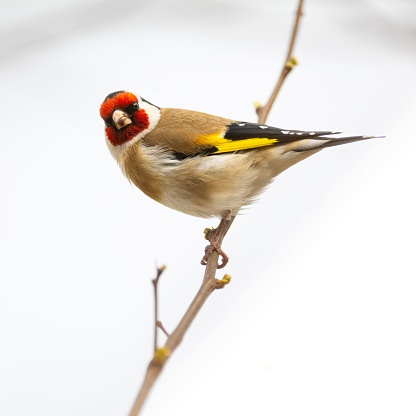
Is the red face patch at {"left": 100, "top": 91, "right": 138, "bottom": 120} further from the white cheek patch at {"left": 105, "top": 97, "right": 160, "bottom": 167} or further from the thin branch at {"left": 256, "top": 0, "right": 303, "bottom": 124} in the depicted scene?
the thin branch at {"left": 256, "top": 0, "right": 303, "bottom": 124}

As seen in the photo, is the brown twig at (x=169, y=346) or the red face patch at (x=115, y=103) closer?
the brown twig at (x=169, y=346)

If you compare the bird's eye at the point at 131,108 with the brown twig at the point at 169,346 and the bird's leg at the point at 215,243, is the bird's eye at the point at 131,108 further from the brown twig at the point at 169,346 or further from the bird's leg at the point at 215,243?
the brown twig at the point at 169,346

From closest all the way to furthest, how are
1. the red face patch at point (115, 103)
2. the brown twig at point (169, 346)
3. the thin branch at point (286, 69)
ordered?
the brown twig at point (169, 346) → the thin branch at point (286, 69) → the red face patch at point (115, 103)

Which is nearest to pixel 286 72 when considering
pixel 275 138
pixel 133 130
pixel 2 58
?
pixel 275 138

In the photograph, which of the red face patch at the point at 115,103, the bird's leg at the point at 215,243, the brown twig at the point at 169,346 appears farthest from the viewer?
the red face patch at the point at 115,103

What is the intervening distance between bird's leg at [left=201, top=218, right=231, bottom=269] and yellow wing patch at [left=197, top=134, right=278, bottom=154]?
368 millimetres

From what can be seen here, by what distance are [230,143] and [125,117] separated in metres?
0.56

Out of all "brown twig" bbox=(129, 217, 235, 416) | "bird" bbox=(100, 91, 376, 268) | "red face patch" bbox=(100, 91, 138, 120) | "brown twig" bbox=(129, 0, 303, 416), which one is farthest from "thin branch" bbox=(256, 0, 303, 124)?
"brown twig" bbox=(129, 217, 235, 416)

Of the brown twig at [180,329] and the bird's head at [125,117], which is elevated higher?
the bird's head at [125,117]

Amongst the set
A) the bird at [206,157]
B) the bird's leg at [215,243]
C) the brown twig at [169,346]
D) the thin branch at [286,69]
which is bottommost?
the brown twig at [169,346]

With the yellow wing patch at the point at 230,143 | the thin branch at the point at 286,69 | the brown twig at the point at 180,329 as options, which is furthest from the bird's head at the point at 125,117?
the brown twig at the point at 180,329

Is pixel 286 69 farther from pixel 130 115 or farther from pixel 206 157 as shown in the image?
pixel 130 115

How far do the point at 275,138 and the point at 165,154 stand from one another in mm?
549

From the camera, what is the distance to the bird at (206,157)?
311cm
